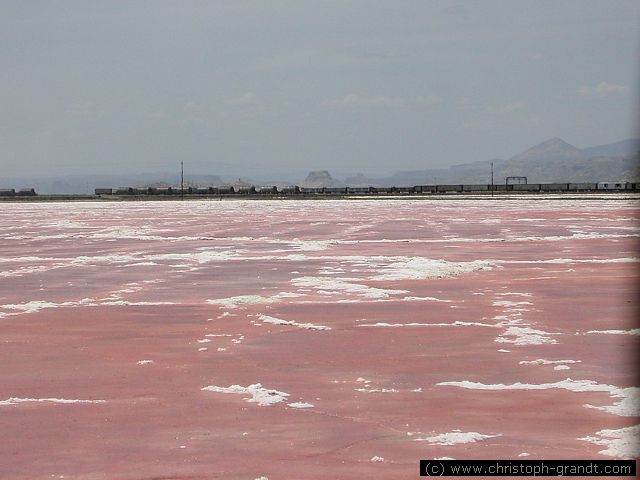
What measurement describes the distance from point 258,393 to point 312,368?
1096 millimetres

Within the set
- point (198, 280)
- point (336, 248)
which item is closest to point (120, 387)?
point (198, 280)

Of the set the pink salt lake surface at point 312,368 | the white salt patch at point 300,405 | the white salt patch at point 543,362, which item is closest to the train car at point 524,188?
the pink salt lake surface at point 312,368

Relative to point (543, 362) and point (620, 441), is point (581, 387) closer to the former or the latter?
point (543, 362)

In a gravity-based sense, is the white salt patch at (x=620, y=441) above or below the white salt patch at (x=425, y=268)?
above

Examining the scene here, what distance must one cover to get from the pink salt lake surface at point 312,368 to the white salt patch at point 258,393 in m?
0.02

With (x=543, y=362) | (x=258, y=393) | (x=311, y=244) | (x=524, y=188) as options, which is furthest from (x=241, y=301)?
(x=524, y=188)

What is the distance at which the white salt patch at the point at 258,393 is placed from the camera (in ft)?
24.9

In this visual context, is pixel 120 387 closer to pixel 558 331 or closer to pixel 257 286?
pixel 558 331

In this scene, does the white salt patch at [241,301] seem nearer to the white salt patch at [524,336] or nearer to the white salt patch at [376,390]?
the white salt patch at [524,336]

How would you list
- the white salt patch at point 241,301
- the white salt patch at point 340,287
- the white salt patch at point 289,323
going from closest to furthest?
the white salt patch at point 289,323, the white salt patch at point 241,301, the white salt patch at point 340,287

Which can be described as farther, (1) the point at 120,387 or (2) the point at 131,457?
(1) the point at 120,387

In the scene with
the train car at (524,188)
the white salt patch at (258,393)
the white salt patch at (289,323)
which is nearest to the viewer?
the white salt patch at (258,393)

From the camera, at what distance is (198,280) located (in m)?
16.9

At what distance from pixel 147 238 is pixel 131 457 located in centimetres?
2489
